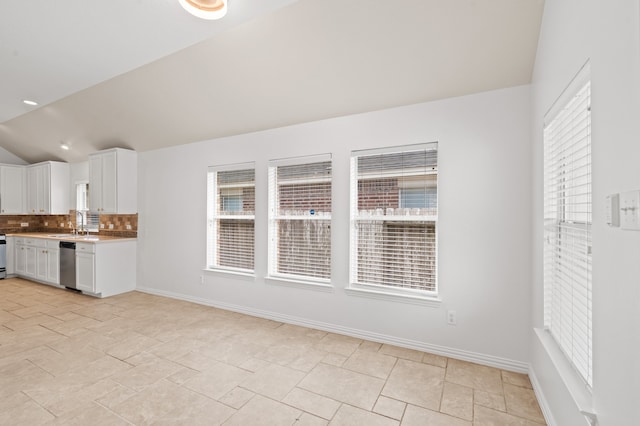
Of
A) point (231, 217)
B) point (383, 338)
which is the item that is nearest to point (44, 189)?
point (231, 217)

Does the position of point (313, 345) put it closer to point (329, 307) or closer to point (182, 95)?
point (329, 307)

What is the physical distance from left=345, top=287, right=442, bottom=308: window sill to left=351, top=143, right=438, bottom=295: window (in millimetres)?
60

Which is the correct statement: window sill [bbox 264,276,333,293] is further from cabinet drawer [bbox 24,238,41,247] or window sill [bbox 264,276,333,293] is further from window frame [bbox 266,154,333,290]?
cabinet drawer [bbox 24,238,41,247]

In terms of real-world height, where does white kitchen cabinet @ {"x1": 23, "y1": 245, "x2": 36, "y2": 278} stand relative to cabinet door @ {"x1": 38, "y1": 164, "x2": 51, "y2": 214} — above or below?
below

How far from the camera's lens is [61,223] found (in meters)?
7.16

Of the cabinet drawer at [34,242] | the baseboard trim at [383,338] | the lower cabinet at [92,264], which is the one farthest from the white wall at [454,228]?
the cabinet drawer at [34,242]

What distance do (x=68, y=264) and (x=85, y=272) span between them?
556 mm

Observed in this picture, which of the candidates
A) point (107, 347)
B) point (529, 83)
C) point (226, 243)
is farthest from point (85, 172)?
point (529, 83)

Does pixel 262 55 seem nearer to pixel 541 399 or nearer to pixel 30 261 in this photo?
pixel 541 399

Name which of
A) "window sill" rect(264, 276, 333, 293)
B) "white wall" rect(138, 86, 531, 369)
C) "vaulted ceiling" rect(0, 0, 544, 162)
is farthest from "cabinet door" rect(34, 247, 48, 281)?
"window sill" rect(264, 276, 333, 293)

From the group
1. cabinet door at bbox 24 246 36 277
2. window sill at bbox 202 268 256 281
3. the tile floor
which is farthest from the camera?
cabinet door at bbox 24 246 36 277

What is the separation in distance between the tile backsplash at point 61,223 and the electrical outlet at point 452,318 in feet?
17.2

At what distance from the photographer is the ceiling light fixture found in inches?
81.0

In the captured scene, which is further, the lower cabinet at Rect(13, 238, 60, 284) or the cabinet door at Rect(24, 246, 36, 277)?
the cabinet door at Rect(24, 246, 36, 277)
